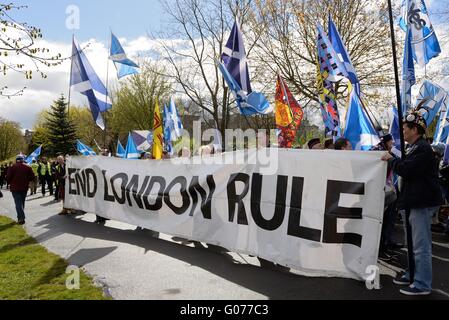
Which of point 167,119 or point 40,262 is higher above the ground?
point 167,119

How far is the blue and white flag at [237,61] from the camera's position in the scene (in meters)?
9.23

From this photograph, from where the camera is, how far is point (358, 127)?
277 inches

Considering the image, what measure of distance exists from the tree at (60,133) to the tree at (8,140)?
21.2 metres

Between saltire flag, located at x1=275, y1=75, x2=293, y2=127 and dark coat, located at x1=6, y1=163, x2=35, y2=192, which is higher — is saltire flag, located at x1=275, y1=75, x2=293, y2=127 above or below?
above

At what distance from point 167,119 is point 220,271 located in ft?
38.7

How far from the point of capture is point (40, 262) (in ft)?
20.9

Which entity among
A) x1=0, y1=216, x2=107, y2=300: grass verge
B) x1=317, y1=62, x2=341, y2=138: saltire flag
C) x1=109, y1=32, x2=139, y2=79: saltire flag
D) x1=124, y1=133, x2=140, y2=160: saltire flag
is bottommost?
x1=0, y1=216, x2=107, y2=300: grass verge

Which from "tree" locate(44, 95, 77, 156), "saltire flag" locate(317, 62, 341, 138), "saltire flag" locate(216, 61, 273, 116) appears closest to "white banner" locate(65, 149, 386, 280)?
"saltire flag" locate(216, 61, 273, 116)

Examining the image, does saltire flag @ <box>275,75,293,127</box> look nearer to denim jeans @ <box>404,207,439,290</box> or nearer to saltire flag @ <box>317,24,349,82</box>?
saltire flag @ <box>317,24,349,82</box>

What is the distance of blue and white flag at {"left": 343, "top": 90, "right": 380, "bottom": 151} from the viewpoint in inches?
268

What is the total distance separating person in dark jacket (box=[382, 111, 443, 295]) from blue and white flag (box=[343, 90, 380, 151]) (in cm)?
191
